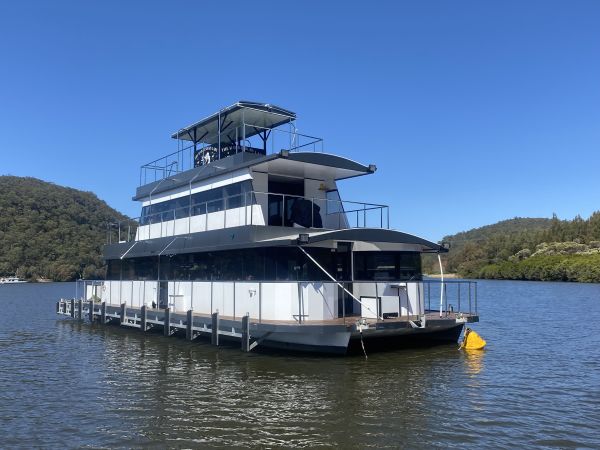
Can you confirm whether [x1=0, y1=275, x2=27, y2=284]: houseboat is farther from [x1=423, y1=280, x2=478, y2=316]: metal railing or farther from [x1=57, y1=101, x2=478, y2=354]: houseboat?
[x1=57, y1=101, x2=478, y2=354]: houseboat

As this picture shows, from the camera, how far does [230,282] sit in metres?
17.5

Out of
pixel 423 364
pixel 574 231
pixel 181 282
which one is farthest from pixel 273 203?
pixel 574 231

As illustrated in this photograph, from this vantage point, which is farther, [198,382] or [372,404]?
[198,382]

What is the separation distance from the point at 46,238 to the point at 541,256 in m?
89.8

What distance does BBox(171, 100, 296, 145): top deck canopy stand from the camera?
20.3m

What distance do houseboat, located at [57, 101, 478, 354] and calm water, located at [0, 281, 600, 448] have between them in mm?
963

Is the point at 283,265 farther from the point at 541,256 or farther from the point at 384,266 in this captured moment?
the point at 541,256

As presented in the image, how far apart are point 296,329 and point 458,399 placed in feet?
14.9

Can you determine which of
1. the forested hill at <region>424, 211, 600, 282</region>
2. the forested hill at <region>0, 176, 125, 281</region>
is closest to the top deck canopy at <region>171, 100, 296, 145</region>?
the forested hill at <region>424, 211, 600, 282</region>

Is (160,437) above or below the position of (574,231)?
below

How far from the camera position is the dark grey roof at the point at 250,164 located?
17.0m

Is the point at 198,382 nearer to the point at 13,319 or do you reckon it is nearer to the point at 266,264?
the point at 266,264

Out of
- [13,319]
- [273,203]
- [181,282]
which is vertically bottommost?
[13,319]

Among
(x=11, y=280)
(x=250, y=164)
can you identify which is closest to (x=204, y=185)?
(x=250, y=164)
